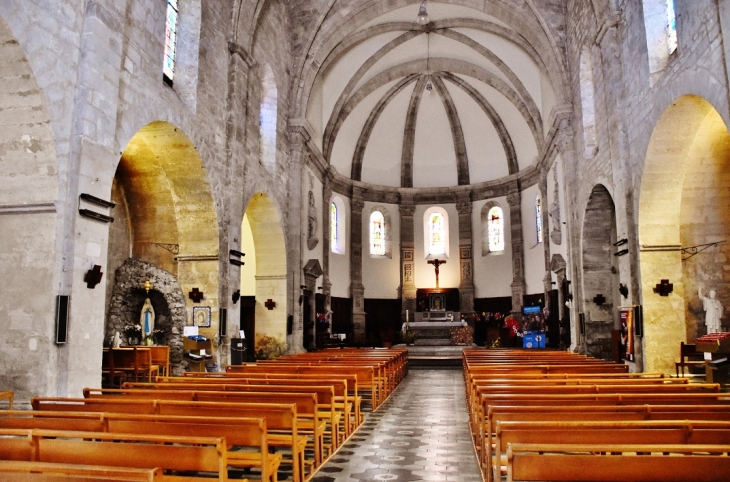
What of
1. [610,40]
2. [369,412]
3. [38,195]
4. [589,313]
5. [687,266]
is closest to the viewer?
[38,195]

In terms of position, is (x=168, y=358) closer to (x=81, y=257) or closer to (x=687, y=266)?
(x=81, y=257)

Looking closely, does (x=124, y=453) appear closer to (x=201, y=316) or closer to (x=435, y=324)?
(x=201, y=316)

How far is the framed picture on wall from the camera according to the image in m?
14.3

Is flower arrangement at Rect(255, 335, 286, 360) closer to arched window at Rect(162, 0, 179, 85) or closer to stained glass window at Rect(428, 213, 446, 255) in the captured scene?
arched window at Rect(162, 0, 179, 85)

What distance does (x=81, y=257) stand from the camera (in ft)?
29.0

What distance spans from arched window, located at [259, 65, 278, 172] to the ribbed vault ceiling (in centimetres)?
403

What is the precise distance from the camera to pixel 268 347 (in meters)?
19.2

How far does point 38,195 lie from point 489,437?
23.9 feet

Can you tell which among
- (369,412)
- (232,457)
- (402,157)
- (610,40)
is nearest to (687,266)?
(610,40)

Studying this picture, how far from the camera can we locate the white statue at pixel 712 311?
41.7 ft

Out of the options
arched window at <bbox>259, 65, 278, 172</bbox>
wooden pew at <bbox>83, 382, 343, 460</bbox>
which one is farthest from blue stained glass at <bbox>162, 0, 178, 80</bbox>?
wooden pew at <bbox>83, 382, 343, 460</bbox>

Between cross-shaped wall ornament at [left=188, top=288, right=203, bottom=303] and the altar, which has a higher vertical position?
cross-shaped wall ornament at [left=188, top=288, right=203, bottom=303]

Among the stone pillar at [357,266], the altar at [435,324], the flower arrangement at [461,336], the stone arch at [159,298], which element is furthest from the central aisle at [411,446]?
the stone pillar at [357,266]

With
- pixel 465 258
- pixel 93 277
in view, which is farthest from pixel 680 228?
pixel 465 258
